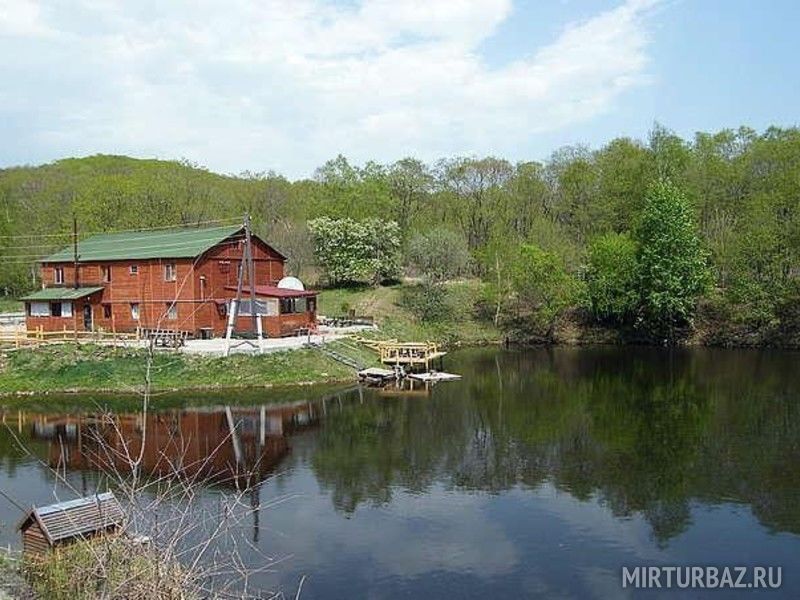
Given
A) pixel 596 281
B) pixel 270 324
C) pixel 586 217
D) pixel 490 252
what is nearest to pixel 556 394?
pixel 270 324

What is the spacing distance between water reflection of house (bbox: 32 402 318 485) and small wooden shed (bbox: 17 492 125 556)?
6.77m

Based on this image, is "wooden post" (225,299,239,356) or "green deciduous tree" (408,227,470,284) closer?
"wooden post" (225,299,239,356)

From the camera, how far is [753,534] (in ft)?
56.2

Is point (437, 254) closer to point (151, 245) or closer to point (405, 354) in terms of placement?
point (405, 354)

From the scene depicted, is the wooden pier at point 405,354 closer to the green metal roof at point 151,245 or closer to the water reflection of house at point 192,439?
the water reflection of house at point 192,439

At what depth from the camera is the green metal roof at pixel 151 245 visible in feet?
139

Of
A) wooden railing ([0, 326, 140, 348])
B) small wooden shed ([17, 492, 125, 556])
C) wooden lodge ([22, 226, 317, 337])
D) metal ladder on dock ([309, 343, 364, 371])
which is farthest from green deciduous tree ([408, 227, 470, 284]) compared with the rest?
small wooden shed ([17, 492, 125, 556])

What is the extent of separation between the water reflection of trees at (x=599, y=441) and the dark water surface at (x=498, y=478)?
0.09 metres

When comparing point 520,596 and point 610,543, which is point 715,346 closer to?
point 610,543

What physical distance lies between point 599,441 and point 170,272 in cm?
2732

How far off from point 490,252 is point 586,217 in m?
11.2

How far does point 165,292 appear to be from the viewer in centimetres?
4250

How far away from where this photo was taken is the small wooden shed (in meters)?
13.4

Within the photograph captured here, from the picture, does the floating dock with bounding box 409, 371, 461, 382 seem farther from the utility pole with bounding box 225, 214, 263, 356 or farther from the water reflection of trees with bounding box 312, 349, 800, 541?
the utility pole with bounding box 225, 214, 263, 356
